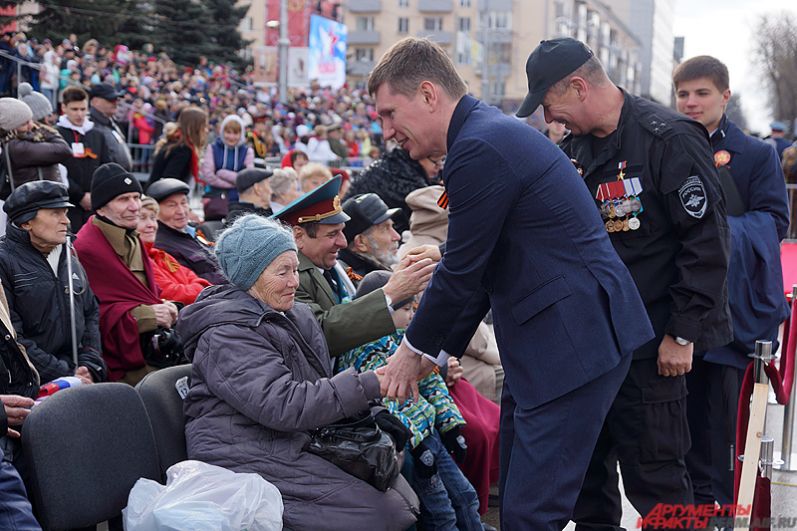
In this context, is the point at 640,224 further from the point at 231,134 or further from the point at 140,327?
the point at 231,134

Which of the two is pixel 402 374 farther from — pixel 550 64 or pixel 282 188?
pixel 282 188

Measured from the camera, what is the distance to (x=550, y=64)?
353 centimetres

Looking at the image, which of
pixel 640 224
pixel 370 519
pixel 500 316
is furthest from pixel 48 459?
pixel 640 224

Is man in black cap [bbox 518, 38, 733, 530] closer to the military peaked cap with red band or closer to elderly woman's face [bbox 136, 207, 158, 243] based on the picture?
the military peaked cap with red band

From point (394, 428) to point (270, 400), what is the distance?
0.67 meters

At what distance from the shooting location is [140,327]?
5070 millimetres

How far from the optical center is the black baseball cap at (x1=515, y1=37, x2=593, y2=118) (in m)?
3.53

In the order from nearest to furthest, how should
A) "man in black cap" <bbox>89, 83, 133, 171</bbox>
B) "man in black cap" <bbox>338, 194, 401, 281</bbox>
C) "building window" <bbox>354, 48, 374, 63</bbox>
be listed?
"man in black cap" <bbox>338, 194, 401, 281</bbox> → "man in black cap" <bbox>89, 83, 133, 171</bbox> → "building window" <bbox>354, 48, 374, 63</bbox>

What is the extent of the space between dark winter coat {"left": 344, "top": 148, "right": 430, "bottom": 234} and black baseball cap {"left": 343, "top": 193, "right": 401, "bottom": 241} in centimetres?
193

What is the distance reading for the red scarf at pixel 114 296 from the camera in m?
5.08

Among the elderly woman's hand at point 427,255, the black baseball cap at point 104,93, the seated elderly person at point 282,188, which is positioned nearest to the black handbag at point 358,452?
the elderly woman's hand at point 427,255

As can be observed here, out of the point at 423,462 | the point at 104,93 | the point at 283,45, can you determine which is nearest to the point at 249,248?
the point at 423,462

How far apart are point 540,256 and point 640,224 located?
792 millimetres

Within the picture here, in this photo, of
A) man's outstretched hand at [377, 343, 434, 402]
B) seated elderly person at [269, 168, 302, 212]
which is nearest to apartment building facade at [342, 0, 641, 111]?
seated elderly person at [269, 168, 302, 212]
